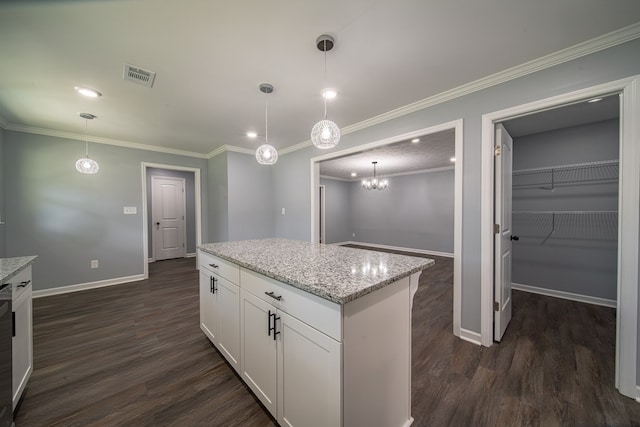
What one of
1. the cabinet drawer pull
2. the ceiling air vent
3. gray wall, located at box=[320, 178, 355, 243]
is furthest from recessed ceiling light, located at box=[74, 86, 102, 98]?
gray wall, located at box=[320, 178, 355, 243]

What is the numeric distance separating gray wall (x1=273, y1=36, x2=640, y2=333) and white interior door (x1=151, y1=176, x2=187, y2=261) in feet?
16.8

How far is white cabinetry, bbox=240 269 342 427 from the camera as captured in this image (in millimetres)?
1030

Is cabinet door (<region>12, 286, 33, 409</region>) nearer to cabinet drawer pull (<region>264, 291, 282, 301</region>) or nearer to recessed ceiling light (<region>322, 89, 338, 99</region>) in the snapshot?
cabinet drawer pull (<region>264, 291, 282, 301</region>)

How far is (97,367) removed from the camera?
74.9 inches

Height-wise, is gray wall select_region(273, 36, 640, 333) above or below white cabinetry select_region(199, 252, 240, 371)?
above

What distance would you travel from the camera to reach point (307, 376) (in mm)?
1135

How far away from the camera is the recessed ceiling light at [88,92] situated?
2289mm

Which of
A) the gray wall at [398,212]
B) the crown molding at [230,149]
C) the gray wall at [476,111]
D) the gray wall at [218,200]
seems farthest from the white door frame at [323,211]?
the gray wall at [476,111]

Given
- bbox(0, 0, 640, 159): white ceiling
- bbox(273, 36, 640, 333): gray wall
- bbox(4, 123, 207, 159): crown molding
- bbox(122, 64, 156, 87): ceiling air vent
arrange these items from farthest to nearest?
bbox(4, 123, 207, 159): crown molding → bbox(122, 64, 156, 87): ceiling air vent → bbox(273, 36, 640, 333): gray wall → bbox(0, 0, 640, 159): white ceiling

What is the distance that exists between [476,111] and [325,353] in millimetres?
2489

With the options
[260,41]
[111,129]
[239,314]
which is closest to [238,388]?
[239,314]

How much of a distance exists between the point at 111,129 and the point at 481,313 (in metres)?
5.33

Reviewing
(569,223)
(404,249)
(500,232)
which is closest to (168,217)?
(404,249)

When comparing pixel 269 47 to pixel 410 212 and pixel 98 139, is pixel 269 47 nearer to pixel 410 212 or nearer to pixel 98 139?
pixel 98 139
